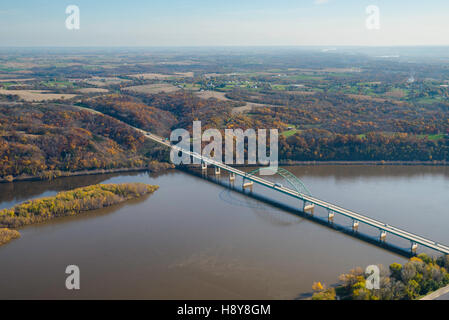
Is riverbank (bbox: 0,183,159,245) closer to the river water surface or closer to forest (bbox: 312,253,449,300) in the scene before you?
the river water surface

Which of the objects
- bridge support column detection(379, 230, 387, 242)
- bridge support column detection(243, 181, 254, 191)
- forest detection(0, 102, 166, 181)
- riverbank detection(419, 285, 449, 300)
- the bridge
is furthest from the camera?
forest detection(0, 102, 166, 181)

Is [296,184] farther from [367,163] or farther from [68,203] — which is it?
[68,203]

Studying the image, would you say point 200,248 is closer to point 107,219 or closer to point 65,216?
point 107,219

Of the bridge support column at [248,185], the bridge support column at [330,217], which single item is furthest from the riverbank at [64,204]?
the bridge support column at [330,217]

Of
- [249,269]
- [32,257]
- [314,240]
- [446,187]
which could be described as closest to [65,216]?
[32,257]

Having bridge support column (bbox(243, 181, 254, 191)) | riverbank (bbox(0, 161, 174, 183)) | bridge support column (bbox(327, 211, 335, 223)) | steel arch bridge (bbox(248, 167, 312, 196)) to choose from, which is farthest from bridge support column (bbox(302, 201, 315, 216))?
riverbank (bbox(0, 161, 174, 183))

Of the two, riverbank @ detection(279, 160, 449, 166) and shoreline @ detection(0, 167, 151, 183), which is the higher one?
riverbank @ detection(279, 160, 449, 166)
